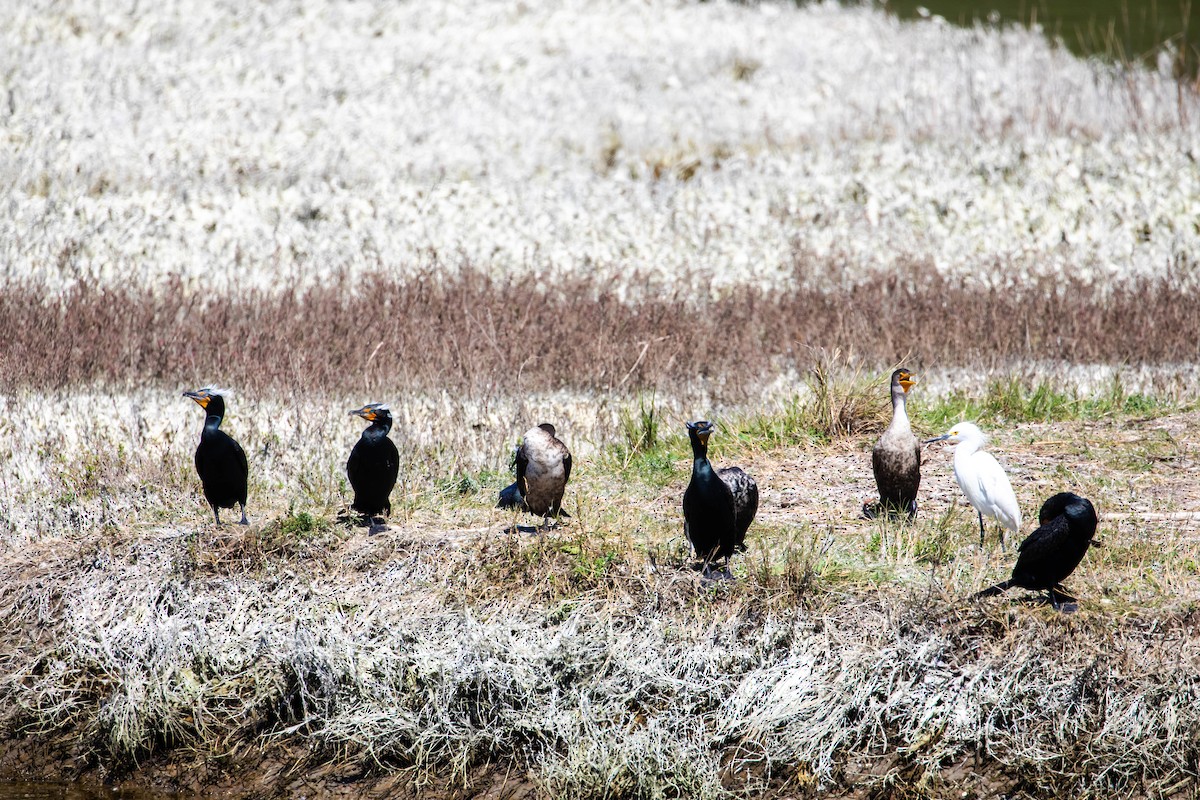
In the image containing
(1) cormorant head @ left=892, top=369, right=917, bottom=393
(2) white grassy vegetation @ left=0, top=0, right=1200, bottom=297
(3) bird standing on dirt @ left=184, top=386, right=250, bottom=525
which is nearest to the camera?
(3) bird standing on dirt @ left=184, top=386, right=250, bottom=525

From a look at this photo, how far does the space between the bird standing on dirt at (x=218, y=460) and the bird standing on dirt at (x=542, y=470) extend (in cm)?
148

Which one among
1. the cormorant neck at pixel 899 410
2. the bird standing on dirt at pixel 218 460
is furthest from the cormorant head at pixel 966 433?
the bird standing on dirt at pixel 218 460

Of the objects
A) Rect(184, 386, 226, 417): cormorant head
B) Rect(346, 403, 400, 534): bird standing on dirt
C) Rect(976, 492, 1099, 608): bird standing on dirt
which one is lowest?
Rect(976, 492, 1099, 608): bird standing on dirt

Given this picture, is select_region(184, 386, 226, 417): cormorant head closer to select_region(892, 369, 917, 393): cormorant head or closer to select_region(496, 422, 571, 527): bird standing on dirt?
select_region(496, 422, 571, 527): bird standing on dirt

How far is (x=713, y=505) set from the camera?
17.2 feet

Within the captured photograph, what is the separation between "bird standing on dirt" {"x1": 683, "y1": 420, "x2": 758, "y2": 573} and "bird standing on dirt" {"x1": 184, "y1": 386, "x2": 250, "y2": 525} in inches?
95.3

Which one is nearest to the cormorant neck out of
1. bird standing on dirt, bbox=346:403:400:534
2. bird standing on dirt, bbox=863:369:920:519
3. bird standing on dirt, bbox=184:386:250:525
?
bird standing on dirt, bbox=863:369:920:519

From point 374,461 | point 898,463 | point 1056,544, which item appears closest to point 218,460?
point 374,461

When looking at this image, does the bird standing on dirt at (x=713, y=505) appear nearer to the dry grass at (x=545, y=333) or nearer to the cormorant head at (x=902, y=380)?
the cormorant head at (x=902, y=380)

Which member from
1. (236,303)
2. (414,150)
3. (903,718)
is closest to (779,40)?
(414,150)

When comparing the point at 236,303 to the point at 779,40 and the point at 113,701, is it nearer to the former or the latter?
the point at 113,701

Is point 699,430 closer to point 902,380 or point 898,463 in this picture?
point 898,463

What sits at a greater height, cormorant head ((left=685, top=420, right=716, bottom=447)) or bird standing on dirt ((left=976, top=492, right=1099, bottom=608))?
cormorant head ((left=685, top=420, right=716, bottom=447))

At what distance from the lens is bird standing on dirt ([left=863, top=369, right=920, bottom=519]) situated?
611cm
